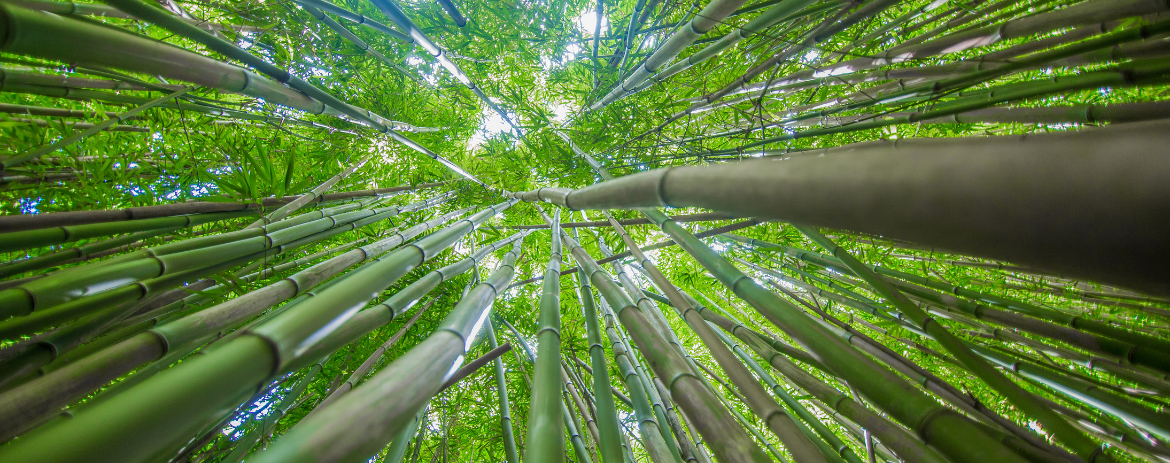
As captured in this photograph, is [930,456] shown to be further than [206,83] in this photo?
No

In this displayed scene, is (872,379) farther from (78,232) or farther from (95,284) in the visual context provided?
(78,232)

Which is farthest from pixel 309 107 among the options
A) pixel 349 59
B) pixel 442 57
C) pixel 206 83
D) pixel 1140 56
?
pixel 1140 56

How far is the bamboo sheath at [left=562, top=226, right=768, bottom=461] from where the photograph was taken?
708 millimetres

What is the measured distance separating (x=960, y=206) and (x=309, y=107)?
149 cm

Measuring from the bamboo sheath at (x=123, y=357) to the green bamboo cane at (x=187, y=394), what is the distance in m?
0.35

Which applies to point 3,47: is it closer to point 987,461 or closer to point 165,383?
point 165,383

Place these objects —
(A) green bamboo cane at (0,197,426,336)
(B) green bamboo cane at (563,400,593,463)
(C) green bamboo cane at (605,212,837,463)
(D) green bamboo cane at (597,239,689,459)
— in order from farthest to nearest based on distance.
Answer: (B) green bamboo cane at (563,400,593,463) < (D) green bamboo cane at (597,239,689,459) < (A) green bamboo cane at (0,197,426,336) < (C) green bamboo cane at (605,212,837,463)

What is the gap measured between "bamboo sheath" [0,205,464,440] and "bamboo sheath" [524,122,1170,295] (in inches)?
33.2

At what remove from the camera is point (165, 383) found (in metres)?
0.42

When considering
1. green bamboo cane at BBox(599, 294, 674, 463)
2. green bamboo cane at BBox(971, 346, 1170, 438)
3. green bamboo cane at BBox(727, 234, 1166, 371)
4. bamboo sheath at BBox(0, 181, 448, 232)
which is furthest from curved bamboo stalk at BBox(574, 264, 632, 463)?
bamboo sheath at BBox(0, 181, 448, 232)

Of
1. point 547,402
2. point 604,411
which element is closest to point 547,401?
point 547,402

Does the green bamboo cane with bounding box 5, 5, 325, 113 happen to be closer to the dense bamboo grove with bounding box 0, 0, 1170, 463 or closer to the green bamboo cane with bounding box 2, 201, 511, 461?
the dense bamboo grove with bounding box 0, 0, 1170, 463

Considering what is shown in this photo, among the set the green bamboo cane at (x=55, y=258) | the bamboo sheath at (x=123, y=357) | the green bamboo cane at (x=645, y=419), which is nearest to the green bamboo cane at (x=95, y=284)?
the bamboo sheath at (x=123, y=357)

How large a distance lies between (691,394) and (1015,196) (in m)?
0.61
